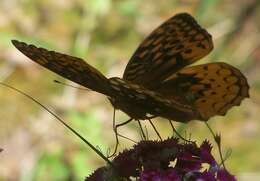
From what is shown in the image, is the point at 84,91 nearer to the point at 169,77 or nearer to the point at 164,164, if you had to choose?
the point at 169,77

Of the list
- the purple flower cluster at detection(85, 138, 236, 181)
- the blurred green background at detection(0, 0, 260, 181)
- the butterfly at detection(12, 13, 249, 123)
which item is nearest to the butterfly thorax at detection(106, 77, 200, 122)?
the butterfly at detection(12, 13, 249, 123)

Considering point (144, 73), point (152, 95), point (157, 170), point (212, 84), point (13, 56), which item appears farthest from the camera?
point (13, 56)

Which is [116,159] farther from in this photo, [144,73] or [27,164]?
[27,164]

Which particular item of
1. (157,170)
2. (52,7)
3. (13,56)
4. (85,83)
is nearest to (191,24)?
(85,83)

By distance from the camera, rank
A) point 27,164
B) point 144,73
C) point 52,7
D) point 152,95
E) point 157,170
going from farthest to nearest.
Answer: point 52,7 < point 27,164 < point 144,73 < point 152,95 < point 157,170

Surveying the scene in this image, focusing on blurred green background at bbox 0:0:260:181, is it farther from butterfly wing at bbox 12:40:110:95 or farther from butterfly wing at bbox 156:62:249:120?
butterfly wing at bbox 12:40:110:95

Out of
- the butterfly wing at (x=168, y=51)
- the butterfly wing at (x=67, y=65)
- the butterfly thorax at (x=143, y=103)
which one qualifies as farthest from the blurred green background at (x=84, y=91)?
the butterfly wing at (x=67, y=65)

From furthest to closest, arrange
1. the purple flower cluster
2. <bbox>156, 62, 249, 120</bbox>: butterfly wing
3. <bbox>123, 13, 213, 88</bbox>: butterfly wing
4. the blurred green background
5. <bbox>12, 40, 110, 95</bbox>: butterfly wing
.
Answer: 1. the blurred green background
2. <bbox>123, 13, 213, 88</bbox>: butterfly wing
3. <bbox>156, 62, 249, 120</bbox>: butterfly wing
4. <bbox>12, 40, 110, 95</bbox>: butterfly wing
5. the purple flower cluster
